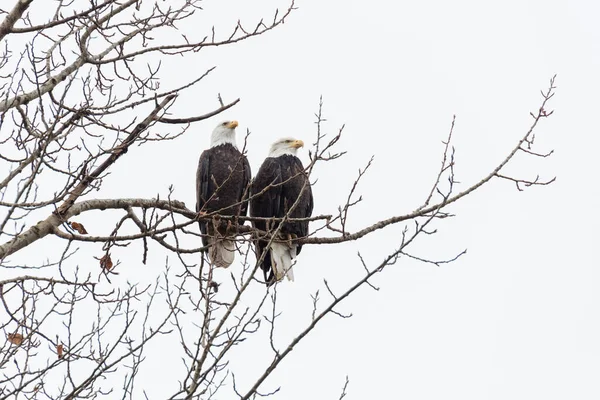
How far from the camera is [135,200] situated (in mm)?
4551

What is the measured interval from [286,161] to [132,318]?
371 centimetres

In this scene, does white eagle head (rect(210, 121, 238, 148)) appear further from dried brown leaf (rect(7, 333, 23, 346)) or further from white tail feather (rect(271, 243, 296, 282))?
dried brown leaf (rect(7, 333, 23, 346))

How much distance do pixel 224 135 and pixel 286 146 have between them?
0.51 m

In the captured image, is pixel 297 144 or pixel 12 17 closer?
pixel 12 17

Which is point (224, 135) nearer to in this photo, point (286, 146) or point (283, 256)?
point (286, 146)

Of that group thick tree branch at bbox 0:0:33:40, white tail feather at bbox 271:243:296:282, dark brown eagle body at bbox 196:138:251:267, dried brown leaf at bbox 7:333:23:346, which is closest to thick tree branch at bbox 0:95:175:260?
dried brown leaf at bbox 7:333:23:346

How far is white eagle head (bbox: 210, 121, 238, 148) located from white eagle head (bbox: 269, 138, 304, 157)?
0.34 meters

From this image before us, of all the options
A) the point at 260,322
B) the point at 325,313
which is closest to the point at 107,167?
the point at 260,322

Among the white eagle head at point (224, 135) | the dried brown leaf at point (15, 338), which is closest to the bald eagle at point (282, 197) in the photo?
the white eagle head at point (224, 135)

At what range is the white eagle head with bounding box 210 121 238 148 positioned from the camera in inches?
314

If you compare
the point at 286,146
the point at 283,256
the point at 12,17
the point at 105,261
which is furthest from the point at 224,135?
the point at 12,17

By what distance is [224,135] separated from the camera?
26.2 feet

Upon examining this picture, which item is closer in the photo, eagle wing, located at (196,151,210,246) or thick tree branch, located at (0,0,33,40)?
thick tree branch, located at (0,0,33,40)

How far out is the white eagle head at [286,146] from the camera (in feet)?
26.2
